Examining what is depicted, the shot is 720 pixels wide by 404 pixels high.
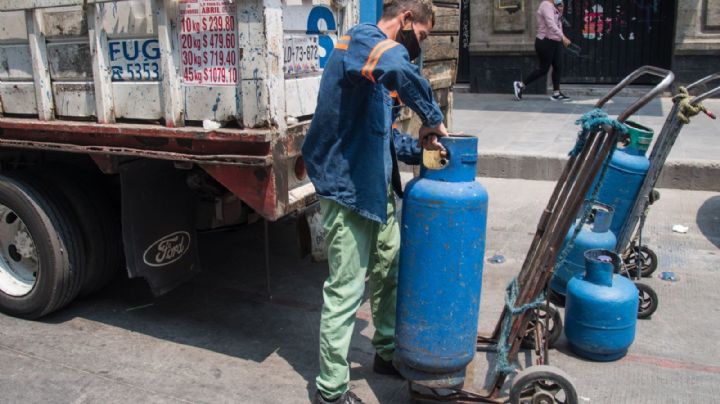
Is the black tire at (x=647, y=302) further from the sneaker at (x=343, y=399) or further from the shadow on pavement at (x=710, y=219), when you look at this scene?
the sneaker at (x=343, y=399)

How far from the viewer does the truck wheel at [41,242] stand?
401 cm

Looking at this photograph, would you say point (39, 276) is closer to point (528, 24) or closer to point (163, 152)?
point (163, 152)

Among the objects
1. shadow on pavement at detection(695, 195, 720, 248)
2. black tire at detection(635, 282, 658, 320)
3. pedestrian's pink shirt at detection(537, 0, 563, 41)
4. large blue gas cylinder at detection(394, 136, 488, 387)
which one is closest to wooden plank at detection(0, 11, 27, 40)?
large blue gas cylinder at detection(394, 136, 488, 387)

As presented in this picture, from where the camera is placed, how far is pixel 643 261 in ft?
15.8

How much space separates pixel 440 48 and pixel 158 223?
3.58m

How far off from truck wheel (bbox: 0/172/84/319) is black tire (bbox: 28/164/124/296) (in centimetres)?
6

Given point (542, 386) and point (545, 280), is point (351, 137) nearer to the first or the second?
point (545, 280)

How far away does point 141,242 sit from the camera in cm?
398

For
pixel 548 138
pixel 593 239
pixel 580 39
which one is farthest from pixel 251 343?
pixel 580 39

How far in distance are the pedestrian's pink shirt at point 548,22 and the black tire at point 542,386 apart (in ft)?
29.0

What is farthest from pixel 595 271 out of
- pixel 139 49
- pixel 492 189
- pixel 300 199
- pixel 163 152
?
pixel 492 189

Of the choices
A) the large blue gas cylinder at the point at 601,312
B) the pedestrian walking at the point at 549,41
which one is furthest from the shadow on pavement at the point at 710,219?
the pedestrian walking at the point at 549,41

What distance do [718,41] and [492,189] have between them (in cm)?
593

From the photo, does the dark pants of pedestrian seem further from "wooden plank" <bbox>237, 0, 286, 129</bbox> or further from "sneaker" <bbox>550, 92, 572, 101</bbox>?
"wooden plank" <bbox>237, 0, 286, 129</bbox>
